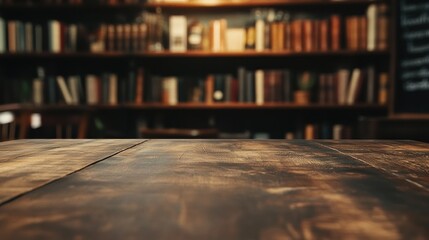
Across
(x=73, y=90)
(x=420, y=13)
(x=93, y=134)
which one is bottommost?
(x=93, y=134)

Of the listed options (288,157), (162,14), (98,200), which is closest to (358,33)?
(162,14)

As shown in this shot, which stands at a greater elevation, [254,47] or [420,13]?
[420,13]

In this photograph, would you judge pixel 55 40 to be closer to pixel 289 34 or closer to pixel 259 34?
pixel 259 34

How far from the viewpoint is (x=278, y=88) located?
2.65 meters

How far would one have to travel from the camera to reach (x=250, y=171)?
558 mm

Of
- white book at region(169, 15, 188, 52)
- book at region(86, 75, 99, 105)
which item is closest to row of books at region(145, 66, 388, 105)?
white book at region(169, 15, 188, 52)

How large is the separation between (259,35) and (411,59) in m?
1.01

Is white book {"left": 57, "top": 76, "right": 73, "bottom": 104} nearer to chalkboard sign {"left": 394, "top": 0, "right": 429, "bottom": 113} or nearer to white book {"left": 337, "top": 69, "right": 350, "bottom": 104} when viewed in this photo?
white book {"left": 337, "top": 69, "right": 350, "bottom": 104}

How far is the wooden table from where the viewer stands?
30cm

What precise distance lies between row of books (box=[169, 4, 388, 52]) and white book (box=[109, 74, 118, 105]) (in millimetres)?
432

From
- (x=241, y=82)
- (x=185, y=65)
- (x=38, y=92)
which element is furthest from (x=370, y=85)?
(x=38, y=92)

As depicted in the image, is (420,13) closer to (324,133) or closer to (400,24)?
(400,24)

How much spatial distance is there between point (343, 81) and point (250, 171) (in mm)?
2244

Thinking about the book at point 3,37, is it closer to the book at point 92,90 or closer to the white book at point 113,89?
the book at point 92,90
